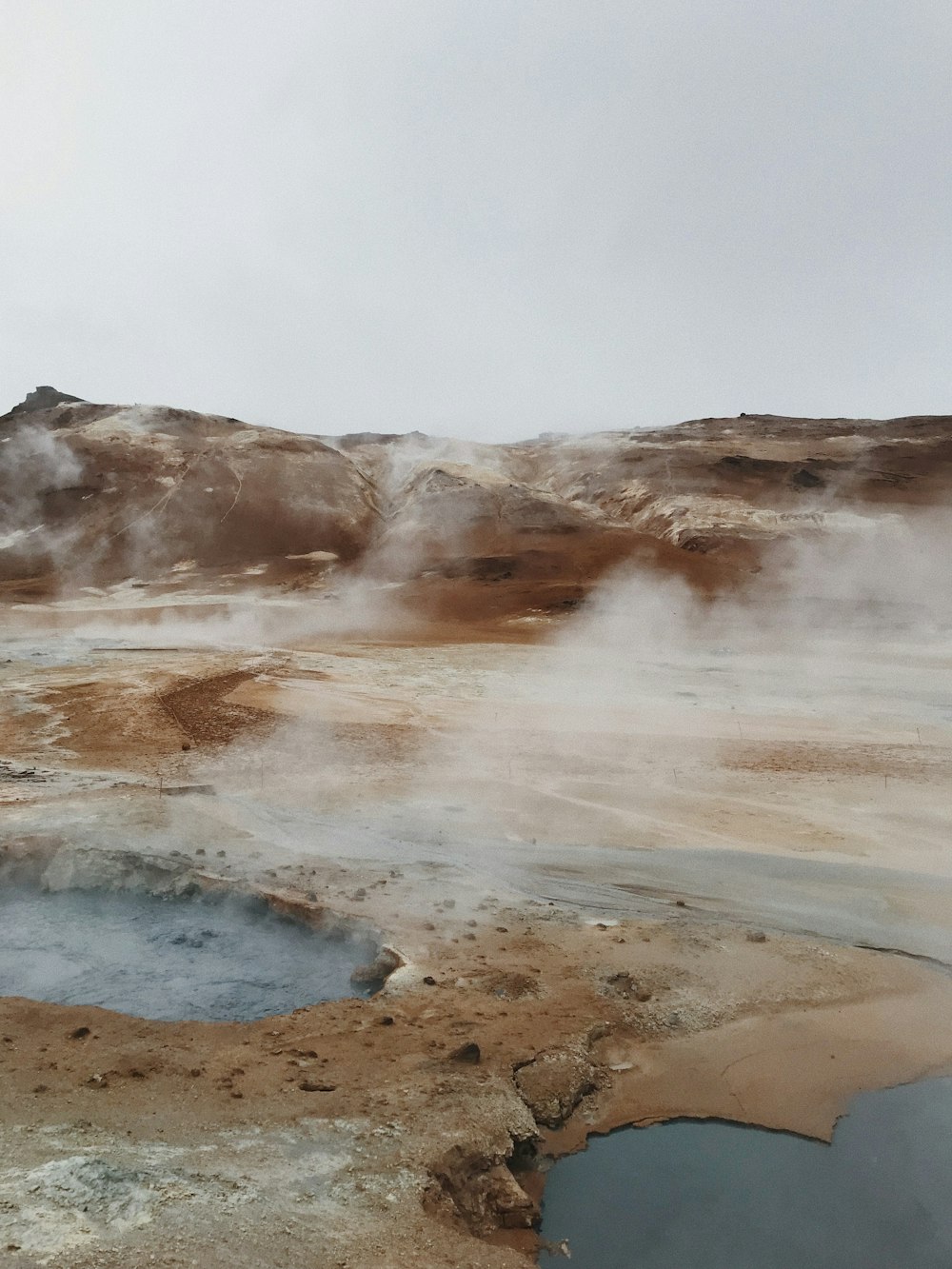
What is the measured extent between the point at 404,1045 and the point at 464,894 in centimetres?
250

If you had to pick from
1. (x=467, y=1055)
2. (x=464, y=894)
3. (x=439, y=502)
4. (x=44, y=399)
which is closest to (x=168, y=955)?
(x=464, y=894)

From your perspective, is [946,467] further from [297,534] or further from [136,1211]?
[136,1211]

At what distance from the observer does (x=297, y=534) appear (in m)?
47.0

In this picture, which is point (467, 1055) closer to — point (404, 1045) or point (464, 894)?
point (404, 1045)

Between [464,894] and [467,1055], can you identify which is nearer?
[467,1055]

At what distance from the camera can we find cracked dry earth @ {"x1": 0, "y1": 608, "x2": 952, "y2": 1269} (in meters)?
3.66

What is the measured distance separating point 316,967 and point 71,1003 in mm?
1756

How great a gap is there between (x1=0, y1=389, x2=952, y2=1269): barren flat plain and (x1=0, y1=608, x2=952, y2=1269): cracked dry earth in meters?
0.02

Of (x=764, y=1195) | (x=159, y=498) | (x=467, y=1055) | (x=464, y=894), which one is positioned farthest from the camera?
(x=159, y=498)

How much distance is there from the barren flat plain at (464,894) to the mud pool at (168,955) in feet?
0.58

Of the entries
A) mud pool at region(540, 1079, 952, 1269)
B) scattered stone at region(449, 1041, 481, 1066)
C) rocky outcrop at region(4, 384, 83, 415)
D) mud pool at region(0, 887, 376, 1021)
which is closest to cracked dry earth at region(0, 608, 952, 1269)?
scattered stone at region(449, 1041, 481, 1066)

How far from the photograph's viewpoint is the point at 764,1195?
4.25 meters

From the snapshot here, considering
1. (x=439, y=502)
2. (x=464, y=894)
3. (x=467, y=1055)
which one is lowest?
(x=464, y=894)

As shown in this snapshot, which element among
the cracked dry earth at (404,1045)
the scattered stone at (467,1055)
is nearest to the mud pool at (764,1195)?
the cracked dry earth at (404,1045)
